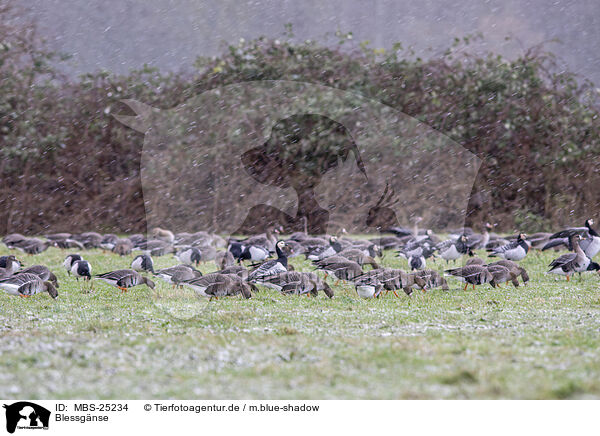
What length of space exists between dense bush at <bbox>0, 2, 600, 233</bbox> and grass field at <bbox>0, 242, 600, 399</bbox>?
16.3 meters

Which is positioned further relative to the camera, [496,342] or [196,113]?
[196,113]

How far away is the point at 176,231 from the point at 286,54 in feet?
33.0

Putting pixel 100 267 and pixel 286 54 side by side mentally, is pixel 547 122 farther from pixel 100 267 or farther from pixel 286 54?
pixel 100 267

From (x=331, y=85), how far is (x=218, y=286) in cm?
1908

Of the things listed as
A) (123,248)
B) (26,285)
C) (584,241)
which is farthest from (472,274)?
(123,248)

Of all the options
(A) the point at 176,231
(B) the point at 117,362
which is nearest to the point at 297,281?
(B) the point at 117,362

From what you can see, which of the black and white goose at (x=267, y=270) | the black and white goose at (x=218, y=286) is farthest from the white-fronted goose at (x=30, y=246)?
the black and white goose at (x=218, y=286)

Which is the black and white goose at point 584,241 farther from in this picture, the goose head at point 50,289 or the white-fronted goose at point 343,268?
the goose head at point 50,289

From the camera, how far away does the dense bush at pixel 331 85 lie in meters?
26.8

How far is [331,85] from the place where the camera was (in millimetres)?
28375

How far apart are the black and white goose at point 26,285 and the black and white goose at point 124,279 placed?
3.72ft

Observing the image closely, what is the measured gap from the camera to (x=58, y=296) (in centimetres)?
1139
